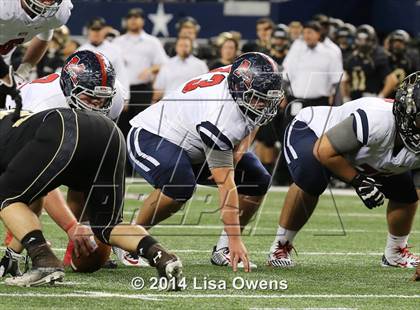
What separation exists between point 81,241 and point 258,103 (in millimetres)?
1143

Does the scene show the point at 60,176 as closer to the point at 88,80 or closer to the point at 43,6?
the point at 88,80

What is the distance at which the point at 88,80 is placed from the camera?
18.1 feet

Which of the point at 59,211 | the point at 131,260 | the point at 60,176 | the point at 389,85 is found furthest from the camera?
the point at 389,85

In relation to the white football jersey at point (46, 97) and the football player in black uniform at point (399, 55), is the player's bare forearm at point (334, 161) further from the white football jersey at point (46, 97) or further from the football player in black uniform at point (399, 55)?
the football player in black uniform at point (399, 55)

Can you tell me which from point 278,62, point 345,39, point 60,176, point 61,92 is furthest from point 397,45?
point 60,176

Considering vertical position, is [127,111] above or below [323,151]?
below

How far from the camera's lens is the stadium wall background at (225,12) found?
15.3m

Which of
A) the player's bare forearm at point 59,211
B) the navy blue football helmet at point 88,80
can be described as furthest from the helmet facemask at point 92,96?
the player's bare forearm at point 59,211

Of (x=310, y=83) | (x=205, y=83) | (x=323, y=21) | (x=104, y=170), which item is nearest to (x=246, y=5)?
(x=323, y=21)

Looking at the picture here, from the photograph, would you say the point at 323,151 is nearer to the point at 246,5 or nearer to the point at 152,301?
the point at 152,301

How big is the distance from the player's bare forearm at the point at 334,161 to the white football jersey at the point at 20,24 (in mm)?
1958

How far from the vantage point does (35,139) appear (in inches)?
197

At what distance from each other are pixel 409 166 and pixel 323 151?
47cm

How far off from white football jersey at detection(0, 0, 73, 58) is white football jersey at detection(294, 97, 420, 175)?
1.84 meters
